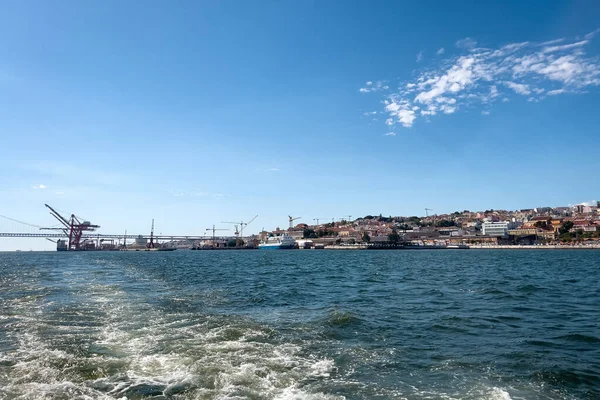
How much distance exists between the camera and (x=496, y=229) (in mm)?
143750

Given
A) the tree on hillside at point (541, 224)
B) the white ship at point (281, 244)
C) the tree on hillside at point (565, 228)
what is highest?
the tree on hillside at point (541, 224)

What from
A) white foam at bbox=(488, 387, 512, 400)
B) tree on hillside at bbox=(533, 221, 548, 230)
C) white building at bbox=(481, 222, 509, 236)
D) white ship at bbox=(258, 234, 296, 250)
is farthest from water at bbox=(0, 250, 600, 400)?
white building at bbox=(481, 222, 509, 236)

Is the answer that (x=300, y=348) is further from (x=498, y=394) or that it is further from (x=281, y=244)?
(x=281, y=244)

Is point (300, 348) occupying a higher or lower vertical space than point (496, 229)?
lower

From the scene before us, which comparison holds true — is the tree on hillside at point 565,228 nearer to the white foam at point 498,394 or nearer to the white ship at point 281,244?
the white ship at point 281,244

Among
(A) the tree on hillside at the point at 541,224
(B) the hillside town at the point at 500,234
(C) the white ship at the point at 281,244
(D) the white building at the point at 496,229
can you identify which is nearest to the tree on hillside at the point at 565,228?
(B) the hillside town at the point at 500,234

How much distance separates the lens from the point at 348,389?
6.11m

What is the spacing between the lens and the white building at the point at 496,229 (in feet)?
464

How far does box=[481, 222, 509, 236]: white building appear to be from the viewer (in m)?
141

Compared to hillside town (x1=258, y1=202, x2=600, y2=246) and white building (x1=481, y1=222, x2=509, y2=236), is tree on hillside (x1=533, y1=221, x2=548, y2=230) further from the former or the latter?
white building (x1=481, y1=222, x2=509, y2=236)

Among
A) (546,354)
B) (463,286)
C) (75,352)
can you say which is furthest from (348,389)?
(463,286)

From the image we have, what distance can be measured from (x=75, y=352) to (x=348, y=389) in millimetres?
5705

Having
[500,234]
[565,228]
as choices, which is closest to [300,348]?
[565,228]

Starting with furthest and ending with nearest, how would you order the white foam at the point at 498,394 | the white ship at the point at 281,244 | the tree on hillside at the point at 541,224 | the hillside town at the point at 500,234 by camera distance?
the white ship at the point at 281,244 < the tree on hillside at the point at 541,224 < the hillside town at the point at 500,234 < the white foam at the point at 498,394
